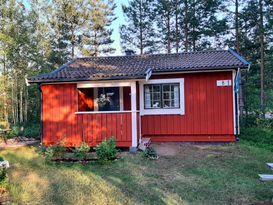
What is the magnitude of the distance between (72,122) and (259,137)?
698cm

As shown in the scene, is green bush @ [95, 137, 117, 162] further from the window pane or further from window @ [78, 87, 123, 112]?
window @ [78, 87, 123, 112]

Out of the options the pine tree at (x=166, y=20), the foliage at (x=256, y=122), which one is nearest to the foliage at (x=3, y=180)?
the foliage at (x=256, y=122)

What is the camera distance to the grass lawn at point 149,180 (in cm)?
497

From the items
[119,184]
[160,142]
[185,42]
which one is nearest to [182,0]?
[185,42]

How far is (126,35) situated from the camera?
2362 cm

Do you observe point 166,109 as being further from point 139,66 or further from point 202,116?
point 139,66

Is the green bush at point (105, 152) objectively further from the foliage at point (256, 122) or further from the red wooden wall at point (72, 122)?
the foliage at point (256, 122)

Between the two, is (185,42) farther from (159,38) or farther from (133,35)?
(133,35)

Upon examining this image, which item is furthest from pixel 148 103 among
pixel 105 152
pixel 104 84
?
pixel 105 152

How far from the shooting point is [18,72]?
58.7 feet

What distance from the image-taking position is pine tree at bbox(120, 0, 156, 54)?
22.4m

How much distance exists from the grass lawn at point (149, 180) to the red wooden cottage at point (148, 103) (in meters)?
1.30

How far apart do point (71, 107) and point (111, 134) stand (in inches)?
66.9

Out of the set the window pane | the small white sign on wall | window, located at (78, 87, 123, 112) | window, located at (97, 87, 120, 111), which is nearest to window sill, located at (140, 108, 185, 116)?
the window pane
